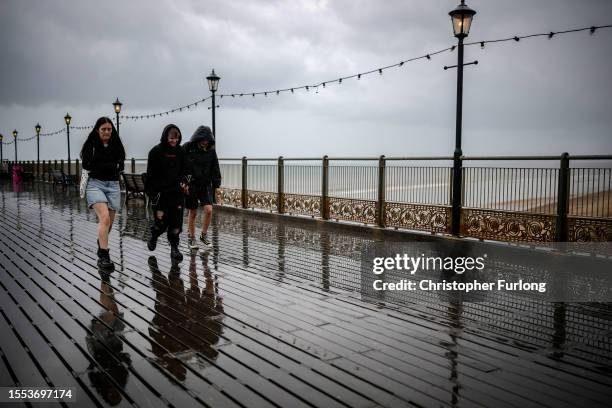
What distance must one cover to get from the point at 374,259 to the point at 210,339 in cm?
416

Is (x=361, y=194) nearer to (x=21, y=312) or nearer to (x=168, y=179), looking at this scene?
(x=168, y=179)

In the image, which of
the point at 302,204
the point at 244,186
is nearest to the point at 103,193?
the point at 302,204

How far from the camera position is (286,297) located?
17.7 ft

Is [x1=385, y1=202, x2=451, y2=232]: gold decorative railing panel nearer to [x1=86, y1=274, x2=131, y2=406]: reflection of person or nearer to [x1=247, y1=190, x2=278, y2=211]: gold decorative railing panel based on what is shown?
[x1=247, y1=190, x2=278, y2=211]: gold decorative railing panel

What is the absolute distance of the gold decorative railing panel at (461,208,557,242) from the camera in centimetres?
796

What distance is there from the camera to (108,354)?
371 centimetres

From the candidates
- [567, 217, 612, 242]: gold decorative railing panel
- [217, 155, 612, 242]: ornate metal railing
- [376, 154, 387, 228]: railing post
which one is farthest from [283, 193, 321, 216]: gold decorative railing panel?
[567, 217, 612, 242]: gold decorative railing panel

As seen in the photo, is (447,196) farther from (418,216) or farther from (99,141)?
(99,141)

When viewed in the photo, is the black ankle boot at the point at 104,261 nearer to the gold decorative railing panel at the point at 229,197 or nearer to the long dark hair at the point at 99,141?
the long dark hair at the point at 99,141

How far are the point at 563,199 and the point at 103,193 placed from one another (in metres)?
6.52

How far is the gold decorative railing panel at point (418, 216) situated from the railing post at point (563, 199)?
2.04m

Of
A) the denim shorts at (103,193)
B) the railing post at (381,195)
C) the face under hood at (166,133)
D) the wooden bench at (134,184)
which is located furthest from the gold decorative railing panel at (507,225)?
the wooden bench at (134,184)

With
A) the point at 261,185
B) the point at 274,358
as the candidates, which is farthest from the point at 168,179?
the point at 261,185

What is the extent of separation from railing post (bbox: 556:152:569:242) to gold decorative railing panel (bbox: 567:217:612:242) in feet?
0.24
